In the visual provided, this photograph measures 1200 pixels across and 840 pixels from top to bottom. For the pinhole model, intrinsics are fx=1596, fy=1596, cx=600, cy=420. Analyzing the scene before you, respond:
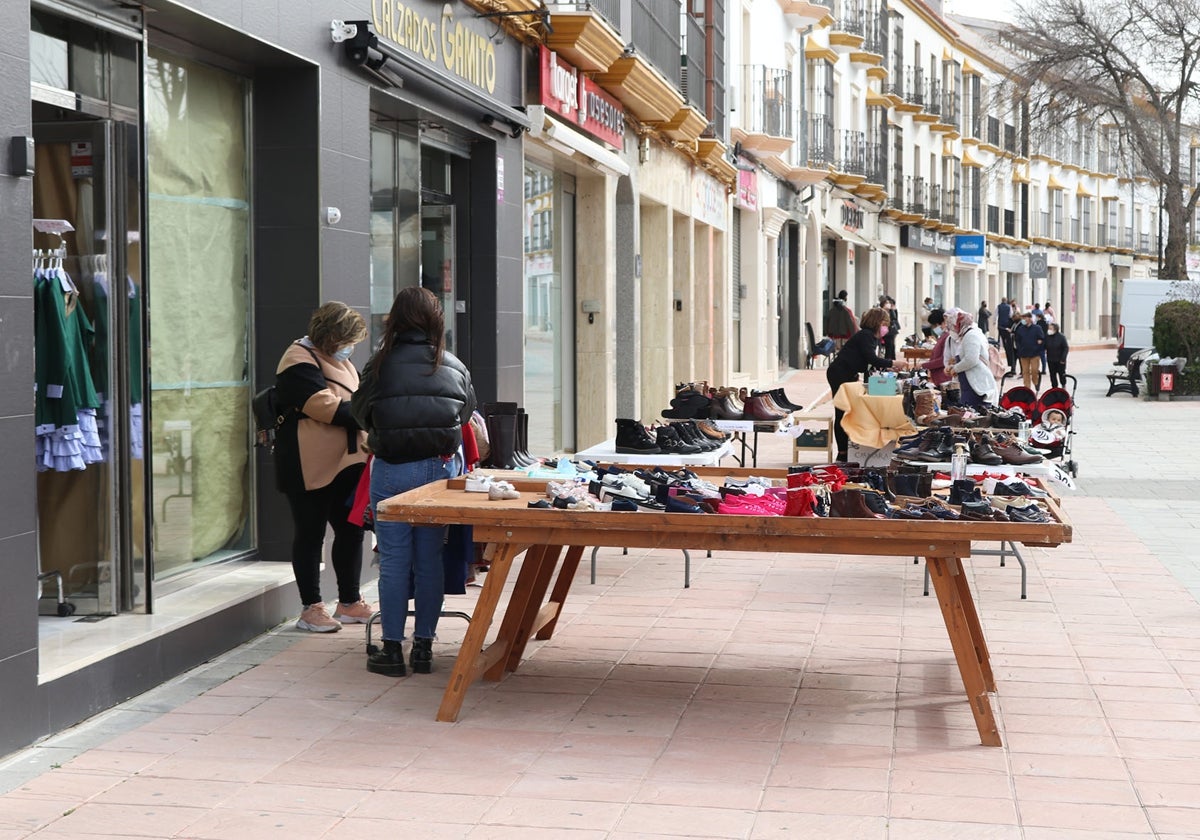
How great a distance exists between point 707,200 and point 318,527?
1580 centimetres

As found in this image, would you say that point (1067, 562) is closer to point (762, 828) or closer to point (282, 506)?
point (282, 506)

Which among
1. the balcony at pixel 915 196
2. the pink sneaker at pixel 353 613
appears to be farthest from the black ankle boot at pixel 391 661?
the balcony at pixel 915 196

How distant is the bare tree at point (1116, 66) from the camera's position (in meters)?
32.7

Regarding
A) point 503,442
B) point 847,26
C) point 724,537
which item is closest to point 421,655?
Result: point 724,537

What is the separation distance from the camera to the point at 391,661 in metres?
6.68

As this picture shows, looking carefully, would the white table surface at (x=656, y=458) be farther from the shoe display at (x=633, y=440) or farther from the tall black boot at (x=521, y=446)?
the tall black boot at (x=521, y=446)

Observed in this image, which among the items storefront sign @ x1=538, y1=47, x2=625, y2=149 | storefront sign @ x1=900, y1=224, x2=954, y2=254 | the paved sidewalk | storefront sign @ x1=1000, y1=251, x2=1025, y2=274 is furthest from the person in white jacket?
storefront sign @ x1=1000, y1=251, x2=1025, y2=274

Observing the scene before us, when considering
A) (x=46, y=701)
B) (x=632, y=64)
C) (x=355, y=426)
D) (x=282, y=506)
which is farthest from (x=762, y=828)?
(x=632, y=64)

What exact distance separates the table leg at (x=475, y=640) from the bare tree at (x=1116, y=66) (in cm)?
2966

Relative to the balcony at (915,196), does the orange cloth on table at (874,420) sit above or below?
below

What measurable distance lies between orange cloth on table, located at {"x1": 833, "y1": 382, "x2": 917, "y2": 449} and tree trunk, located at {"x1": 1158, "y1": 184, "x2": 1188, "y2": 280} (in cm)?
2408

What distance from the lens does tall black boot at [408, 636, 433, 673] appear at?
6746 millimetres

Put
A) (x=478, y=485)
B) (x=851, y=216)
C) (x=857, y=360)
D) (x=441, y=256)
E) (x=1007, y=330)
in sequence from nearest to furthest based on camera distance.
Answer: (x=478, y=485) → (x=441, y=256) → (x=857, y=360) → (x=851, y=216) → (x=1007, y=330)

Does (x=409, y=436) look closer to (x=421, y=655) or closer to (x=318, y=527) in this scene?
(x=421, y=655)
